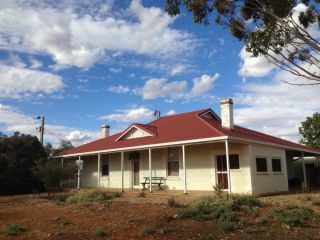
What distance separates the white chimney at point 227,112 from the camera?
20467 millimetres

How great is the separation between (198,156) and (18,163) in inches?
483

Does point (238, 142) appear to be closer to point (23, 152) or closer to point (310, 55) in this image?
point (310, 55)

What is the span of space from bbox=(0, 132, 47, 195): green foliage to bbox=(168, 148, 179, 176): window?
26.6ft

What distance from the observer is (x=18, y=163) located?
25516 mm

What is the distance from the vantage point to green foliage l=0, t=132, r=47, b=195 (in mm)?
24891

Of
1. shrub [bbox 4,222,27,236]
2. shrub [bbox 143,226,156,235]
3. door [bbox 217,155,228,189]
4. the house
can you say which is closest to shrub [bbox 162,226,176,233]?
shrub [bbox 143,226,156,235]

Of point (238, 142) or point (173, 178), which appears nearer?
point (238, 142)

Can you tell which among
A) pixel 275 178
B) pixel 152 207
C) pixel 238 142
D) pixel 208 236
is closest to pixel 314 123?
pixel 275 178

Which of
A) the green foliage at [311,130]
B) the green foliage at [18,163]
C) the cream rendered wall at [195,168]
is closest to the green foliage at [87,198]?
the cream rendered wall at [195,168]

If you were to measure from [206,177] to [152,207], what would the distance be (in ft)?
26.0

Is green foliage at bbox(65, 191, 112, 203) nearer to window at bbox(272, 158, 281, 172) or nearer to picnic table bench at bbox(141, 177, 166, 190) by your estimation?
picnic table bench at bbox(141, 177, 166, 190)

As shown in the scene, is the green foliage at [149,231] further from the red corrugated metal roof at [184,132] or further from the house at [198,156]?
the red corrugated metal roof at [184,132]

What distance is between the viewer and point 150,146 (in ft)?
68.9

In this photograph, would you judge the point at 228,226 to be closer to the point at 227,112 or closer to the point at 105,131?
the point at 227,112
